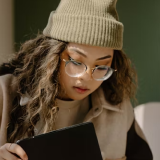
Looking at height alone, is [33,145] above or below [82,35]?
below

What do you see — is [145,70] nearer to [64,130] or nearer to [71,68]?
[71,68]

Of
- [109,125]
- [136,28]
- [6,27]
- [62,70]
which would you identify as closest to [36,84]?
[62,70]

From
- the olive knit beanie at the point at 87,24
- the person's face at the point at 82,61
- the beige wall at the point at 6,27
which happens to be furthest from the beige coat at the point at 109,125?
the beige wall at the point at 6,27

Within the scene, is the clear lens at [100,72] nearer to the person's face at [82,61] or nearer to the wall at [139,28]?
the person's face at [82,61]

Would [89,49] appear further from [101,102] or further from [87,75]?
[101,102]

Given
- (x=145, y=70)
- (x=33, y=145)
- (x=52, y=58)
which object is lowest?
(x=145, y=70)

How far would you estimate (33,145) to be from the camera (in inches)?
24.7

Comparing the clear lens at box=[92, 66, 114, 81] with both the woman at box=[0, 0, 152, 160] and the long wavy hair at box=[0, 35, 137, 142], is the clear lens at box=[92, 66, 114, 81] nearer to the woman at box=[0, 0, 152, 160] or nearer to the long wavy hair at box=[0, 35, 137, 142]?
the woman at box=[0, 0, 152, 160]

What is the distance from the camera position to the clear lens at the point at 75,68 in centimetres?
77

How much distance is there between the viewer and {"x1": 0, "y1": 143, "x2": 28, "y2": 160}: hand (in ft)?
2.03

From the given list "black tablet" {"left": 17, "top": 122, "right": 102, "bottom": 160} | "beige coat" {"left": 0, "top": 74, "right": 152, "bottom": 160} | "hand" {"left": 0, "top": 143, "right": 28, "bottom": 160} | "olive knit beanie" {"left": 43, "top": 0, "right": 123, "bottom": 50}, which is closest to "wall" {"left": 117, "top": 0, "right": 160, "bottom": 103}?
"beige coat" {"left": 0, "top": 74, "right": 152, "bottom": 160}

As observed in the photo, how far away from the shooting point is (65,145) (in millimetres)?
663

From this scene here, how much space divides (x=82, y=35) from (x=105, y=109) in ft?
1.09

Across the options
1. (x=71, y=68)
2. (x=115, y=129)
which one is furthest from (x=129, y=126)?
(x=71, y=68)
